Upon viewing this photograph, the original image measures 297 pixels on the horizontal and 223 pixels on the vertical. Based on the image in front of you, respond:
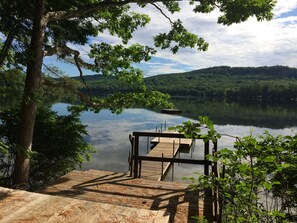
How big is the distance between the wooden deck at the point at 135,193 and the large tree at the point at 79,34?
1492 mm

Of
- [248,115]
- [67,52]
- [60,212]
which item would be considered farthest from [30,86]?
[248,115]

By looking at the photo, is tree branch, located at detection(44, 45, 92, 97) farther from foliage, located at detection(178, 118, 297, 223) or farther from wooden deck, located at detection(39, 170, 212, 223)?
foliage, located at detection(178, 118, 297, 223)

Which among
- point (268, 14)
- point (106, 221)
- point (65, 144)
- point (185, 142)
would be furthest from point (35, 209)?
point (185, 142)

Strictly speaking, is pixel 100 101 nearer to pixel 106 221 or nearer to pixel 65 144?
pixel 65 144

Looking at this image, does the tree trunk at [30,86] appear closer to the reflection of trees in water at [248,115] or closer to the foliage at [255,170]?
the foliage at [255,170]

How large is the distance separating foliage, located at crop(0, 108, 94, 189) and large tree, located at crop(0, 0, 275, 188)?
1.34 m

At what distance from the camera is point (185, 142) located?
2681cm

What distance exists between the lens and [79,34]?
10.0m

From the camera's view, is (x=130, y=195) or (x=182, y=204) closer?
(x=182, y=204)

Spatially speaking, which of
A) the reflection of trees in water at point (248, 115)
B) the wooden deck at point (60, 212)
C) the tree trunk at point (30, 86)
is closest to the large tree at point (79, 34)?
the tree trunk at point (30, 86)

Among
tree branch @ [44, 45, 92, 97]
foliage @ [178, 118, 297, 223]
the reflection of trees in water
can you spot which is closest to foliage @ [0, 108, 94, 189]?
tree branch @ [44, 45, 92, 97]

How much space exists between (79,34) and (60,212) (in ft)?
28.4

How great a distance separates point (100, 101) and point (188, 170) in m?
11.9

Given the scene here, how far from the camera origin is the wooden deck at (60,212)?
2354 millimetres
